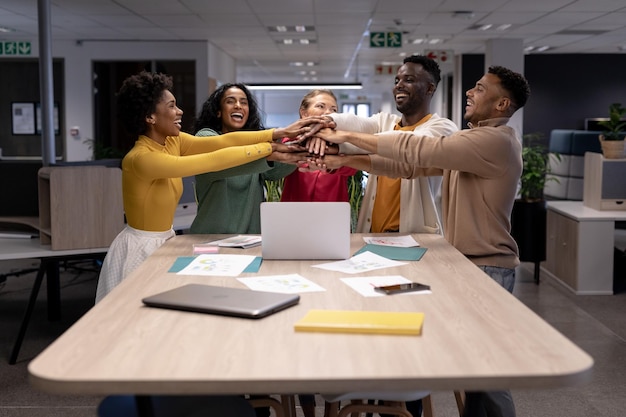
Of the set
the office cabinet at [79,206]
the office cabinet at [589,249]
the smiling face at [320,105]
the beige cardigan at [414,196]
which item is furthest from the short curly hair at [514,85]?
the office cabinet at [589,249]

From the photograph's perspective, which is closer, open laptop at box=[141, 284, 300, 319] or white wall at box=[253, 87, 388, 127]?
open laptop at box=[141, 284, 300, 319]

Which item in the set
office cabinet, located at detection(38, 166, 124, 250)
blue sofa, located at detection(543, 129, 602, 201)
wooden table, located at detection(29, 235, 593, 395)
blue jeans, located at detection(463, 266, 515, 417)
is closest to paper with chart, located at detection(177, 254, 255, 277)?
wooden table, located at detection(29, 235, 593, 395)

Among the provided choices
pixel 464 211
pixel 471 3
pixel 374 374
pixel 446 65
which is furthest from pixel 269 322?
pixel 446 65

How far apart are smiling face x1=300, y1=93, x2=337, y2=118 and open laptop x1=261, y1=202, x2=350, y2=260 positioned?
1051 mm

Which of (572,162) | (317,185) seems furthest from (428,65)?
(572,162)

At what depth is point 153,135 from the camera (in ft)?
9.32

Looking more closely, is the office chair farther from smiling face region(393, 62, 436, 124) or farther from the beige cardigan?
smiling face region(393, 62, 436, 124)

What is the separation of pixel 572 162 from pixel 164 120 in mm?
9310

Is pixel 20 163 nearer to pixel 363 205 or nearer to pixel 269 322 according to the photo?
pixel 363 205

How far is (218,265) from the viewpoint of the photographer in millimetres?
2271

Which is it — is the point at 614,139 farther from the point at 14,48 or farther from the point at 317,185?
the point at 14,48

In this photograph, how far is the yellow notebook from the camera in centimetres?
155

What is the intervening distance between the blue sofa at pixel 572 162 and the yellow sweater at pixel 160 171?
851cm

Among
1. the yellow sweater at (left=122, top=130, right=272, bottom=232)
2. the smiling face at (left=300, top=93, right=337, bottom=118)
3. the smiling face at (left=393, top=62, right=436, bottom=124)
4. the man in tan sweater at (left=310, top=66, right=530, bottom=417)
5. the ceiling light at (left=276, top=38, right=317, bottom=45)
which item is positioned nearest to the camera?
the man in tan sweater at (left=310, top=66, right=530, bottom=417)
